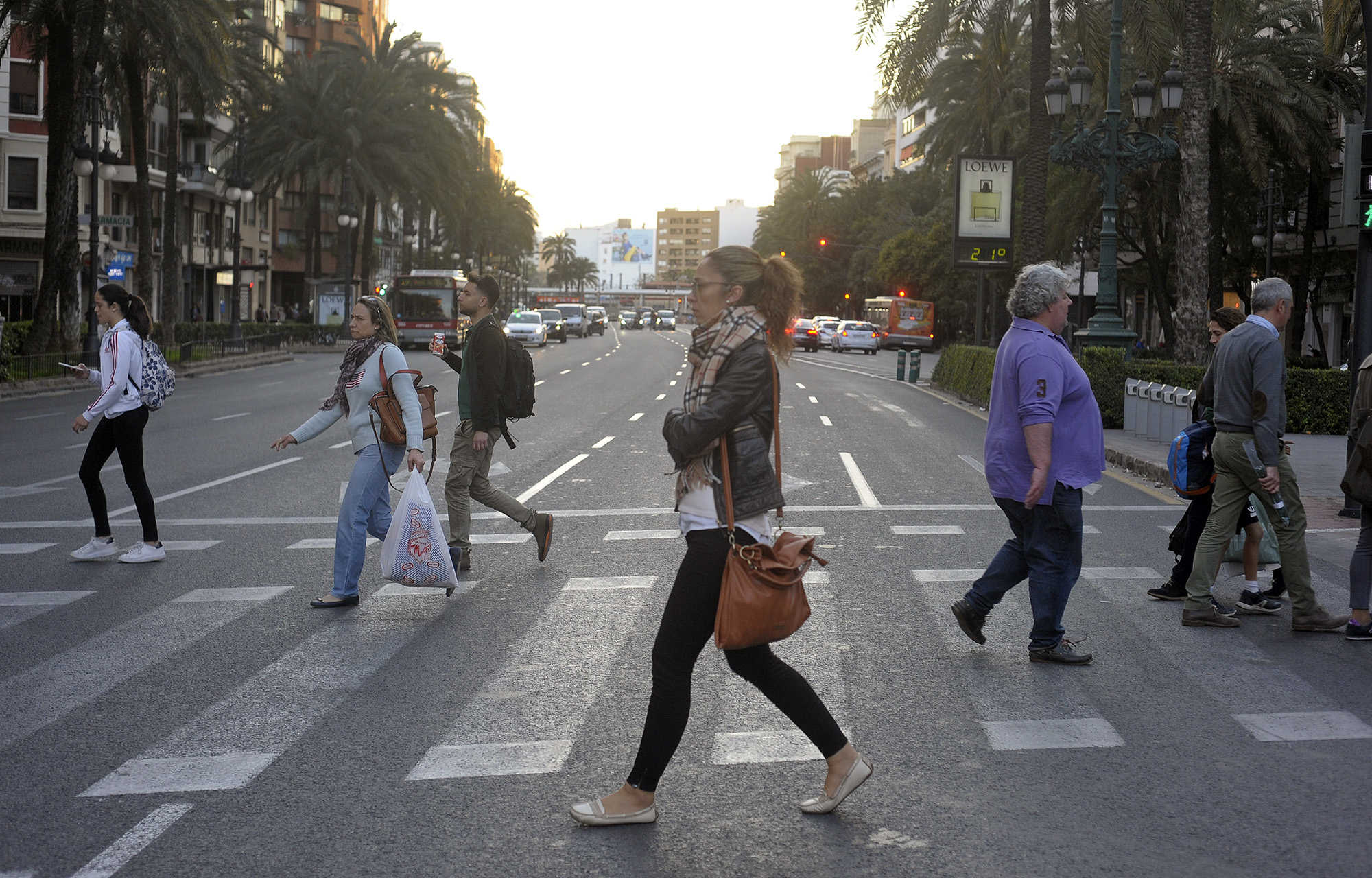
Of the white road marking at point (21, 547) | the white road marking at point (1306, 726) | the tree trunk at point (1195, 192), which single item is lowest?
the white road marking at point (21, 547)

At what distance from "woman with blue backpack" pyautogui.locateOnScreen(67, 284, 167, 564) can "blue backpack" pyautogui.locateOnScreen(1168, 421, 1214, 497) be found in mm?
6386

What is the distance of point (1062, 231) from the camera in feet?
138

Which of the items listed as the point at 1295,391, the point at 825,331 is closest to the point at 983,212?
the point at 1295,391

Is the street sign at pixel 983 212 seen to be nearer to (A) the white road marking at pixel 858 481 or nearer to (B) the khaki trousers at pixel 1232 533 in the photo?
(A) the white road marking at pixel 858 481

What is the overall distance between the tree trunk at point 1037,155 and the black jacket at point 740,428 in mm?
23491

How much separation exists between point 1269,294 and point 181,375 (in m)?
32.0

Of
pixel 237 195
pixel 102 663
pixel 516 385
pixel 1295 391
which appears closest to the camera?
pixel 102 663

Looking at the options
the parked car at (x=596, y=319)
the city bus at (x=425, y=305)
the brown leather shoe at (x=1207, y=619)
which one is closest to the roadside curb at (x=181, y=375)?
the city bus at (x=425, y=305)

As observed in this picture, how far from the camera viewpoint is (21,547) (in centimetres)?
1032

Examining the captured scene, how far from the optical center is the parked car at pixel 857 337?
67.6 m

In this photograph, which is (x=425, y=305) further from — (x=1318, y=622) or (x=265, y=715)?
(x=265, y=715)

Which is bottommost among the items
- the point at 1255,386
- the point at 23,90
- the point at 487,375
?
the point at 487,375

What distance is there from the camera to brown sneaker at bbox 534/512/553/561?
9.58m

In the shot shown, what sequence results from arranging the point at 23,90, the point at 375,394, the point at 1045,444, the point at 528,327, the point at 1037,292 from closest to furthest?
the point at 1045,444 < the point at 1037,292 < the point at 375,394 < the point at 23,90 < the point at 528,327
